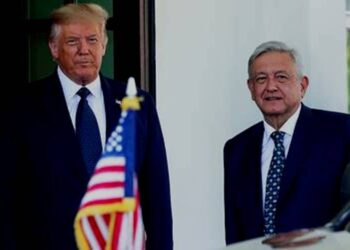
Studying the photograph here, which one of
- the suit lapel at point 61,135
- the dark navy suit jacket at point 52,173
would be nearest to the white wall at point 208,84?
the dark navy suit jacket at point 52,173

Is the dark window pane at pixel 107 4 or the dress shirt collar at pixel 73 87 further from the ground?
the dark window pane at pixel 107 4

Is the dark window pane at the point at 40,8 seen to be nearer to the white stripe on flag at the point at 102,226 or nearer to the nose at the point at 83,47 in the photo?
the nose at the point at 83,47

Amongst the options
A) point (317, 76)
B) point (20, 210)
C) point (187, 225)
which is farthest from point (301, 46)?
point (20, 210)

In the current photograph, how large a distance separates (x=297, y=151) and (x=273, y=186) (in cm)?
20

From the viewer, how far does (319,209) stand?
4.71m

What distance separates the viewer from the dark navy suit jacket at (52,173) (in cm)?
459

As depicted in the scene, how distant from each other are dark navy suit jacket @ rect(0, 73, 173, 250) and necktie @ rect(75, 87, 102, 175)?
4 centimetres

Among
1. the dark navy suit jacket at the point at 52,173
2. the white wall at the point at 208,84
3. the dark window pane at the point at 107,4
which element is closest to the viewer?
the dark navy suit jacket at the point at 52,173

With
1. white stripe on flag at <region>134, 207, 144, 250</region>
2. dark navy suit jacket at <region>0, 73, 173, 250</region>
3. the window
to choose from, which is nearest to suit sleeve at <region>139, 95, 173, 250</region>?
dark navy suit jacket at <region>0, 73, 173, 250</region>

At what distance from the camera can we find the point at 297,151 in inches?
190

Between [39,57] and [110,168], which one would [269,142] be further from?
[39,57]

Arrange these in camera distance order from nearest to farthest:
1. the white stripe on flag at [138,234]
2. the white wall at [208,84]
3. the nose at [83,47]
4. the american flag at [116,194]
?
the american flag at [116,194] → the white stripe on flag at [138,234] → the nose at [83,47] → the white wall at [208,84]

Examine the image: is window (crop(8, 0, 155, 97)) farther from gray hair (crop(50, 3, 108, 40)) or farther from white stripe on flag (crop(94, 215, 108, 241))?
white stripe on flag (crop(94, 215, 108, 241))

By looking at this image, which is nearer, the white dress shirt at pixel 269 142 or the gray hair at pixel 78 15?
the gray hair at pixel 78 15
